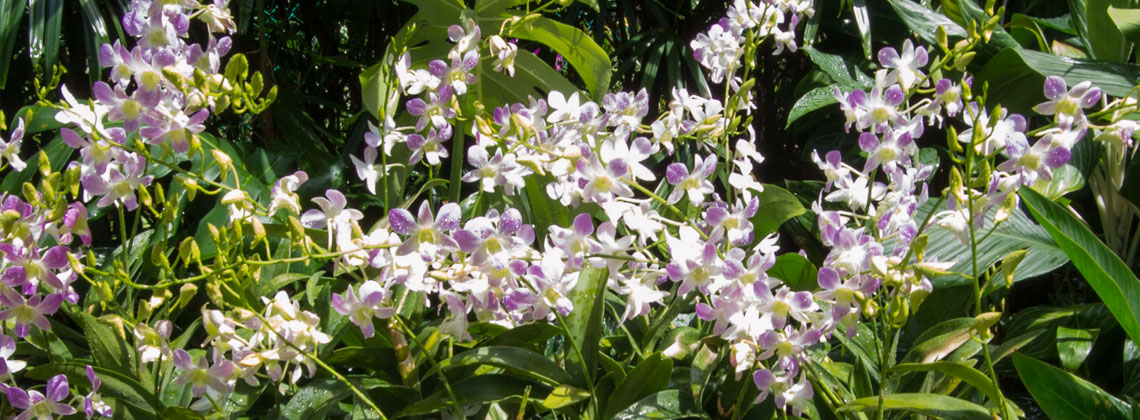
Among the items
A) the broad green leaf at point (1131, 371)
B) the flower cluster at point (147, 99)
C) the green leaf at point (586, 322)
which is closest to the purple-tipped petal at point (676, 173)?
the green leaf at point (586, 322)

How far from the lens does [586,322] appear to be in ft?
2.33

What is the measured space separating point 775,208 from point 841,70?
2.86 ft

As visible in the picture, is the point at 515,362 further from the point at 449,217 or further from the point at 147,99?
the point at 147,99

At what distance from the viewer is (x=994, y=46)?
4.88 ft

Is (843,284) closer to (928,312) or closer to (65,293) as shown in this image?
(928,312)

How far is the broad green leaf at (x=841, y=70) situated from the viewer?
4.96 feet

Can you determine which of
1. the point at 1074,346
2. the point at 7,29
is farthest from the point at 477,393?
the point at 7,29

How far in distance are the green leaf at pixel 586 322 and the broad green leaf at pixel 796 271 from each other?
0.23 meters

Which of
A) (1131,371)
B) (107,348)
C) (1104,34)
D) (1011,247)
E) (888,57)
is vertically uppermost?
(888,57)

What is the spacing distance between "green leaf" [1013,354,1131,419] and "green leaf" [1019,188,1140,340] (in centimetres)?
8

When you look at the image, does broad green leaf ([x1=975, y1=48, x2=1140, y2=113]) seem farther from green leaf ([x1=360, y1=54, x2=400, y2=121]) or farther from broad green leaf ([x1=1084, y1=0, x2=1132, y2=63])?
green leaf ([x1=360, y1=54, x2=400, y2=121])

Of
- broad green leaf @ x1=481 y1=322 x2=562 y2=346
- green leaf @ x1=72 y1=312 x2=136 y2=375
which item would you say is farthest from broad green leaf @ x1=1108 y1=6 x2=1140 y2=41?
green leaf @ x1=72 y1=312 x2=136 y2=375

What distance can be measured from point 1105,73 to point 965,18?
25cm

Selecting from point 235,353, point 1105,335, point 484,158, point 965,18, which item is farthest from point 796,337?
point 965,18
